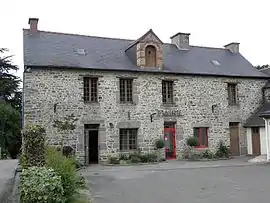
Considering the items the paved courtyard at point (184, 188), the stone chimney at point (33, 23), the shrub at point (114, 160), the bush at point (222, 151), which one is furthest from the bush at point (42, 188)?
the bush at point (222, 151)

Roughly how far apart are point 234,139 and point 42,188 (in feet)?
63.5

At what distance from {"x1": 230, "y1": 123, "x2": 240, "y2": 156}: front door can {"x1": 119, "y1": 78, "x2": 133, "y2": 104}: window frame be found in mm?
7328

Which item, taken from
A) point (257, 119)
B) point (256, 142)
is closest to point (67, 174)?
point (256, 142)

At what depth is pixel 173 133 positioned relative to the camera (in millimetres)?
22688

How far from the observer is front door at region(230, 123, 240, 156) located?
80.0 feet

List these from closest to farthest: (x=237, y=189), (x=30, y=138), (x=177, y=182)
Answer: (x=30, y=138), (x=237, y=189), (x=177, y=182)

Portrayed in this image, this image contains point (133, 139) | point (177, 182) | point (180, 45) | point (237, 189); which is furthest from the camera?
point (180, 45)

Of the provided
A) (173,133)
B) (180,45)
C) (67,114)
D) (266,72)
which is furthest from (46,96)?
(266,72)

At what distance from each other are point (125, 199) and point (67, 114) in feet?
36.7

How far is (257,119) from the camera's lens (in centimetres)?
2422

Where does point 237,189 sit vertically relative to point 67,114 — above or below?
below

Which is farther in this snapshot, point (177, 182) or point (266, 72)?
point (266, 72)

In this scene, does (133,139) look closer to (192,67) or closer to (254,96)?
(192,67)

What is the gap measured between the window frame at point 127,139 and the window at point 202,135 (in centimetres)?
406
